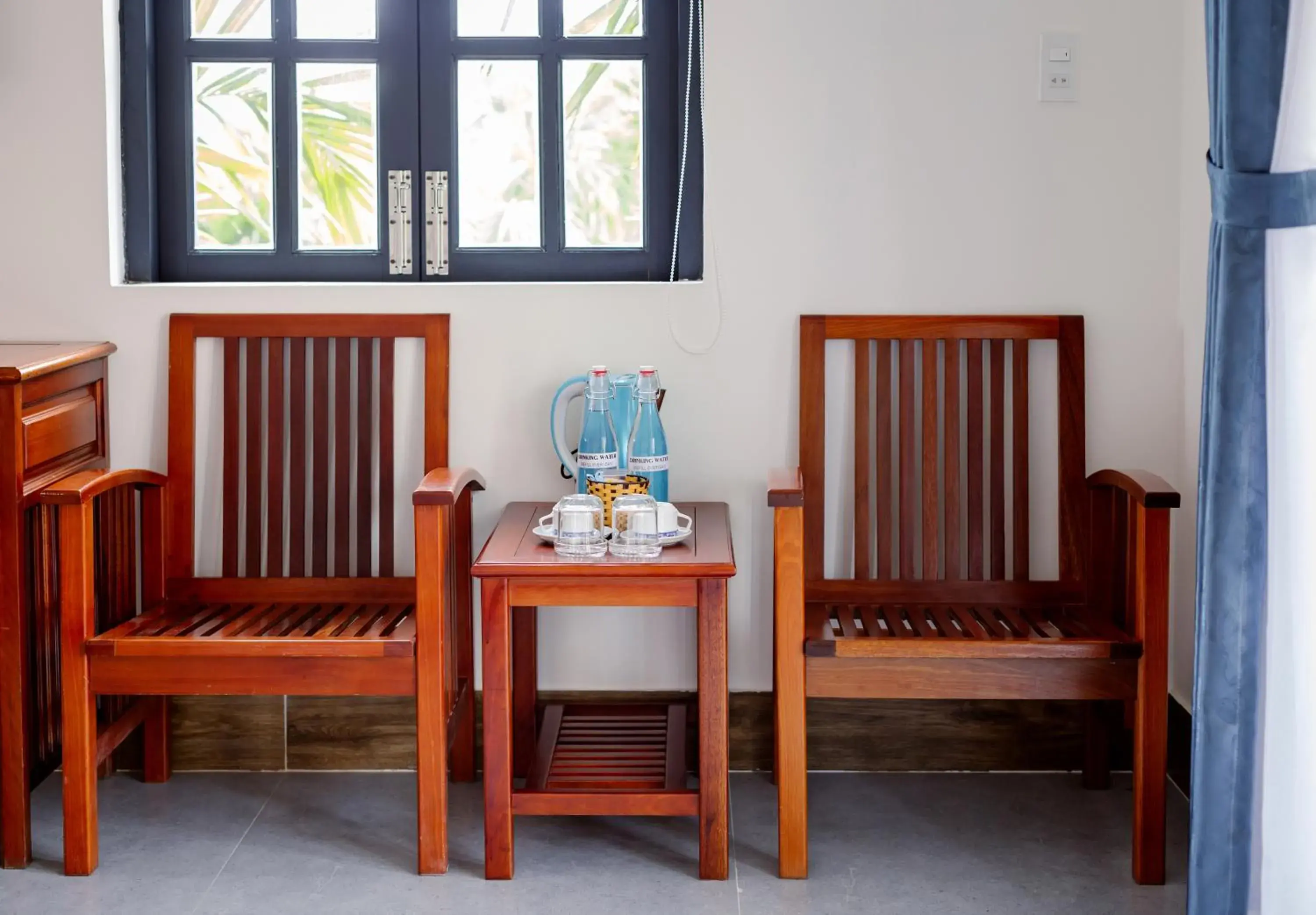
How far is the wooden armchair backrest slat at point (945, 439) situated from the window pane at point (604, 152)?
1.46ft

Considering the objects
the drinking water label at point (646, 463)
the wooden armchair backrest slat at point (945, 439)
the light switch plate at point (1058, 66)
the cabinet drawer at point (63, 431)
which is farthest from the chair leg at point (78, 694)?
the light switch plate at point (1058, 66)

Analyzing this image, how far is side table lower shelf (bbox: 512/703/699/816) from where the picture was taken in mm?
2166

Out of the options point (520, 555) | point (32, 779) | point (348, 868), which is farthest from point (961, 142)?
point (32, 779)

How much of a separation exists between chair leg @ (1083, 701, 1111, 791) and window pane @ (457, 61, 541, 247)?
1403 millimetres

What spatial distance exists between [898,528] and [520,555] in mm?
764

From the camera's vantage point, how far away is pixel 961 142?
2.51m

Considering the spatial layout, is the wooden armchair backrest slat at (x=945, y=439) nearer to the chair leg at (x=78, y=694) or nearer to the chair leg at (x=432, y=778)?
the chair leg at (x=432, y=778)

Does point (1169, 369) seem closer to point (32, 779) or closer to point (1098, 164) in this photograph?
point (1098, 164)

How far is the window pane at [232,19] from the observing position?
2605 mm

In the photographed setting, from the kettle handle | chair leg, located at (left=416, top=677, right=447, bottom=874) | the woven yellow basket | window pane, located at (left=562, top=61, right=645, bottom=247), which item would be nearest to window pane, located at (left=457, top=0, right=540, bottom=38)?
window pane, located at (left=562, top=61, right=645, bottom=247)

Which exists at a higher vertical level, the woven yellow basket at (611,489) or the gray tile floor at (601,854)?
the woven yellow basket at (611,489)

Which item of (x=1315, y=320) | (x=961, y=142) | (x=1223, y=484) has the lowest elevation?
(x=1223, y=484)

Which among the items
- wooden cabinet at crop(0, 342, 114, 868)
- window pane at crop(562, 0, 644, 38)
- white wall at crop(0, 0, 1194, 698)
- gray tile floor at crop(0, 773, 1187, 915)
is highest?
window pane at crop(562, 0, 644, 38)

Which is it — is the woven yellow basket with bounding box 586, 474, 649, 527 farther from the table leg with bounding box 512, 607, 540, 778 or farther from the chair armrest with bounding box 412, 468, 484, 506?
the table leg with bounding box 512, 607, 540, 778
